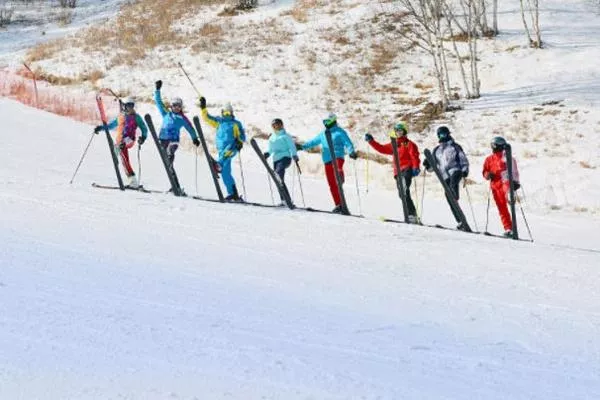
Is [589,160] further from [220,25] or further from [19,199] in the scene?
[220,25]

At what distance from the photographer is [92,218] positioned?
9344mm

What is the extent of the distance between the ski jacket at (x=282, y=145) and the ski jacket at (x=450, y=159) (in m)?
2.32

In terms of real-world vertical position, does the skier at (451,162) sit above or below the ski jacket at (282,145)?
below

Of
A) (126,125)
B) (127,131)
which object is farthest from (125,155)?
(126,125)

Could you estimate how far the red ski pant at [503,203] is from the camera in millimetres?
11797

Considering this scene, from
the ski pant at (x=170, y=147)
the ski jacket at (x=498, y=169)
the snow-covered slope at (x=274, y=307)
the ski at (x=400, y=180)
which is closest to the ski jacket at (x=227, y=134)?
the ski pant at (x=170, y=147)

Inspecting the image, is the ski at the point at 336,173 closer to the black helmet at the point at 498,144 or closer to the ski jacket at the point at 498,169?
the ski jacket at the point at 498,169

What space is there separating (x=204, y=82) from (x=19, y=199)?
1995 centimetres

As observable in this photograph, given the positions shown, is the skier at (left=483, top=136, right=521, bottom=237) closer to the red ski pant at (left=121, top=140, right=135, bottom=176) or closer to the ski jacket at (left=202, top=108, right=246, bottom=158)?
the ski jacket at (left=202, top=108, right=246, bottom=158)

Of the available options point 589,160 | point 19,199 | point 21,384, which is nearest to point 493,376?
point 21,384

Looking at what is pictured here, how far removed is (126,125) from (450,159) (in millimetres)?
5344

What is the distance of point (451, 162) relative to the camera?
40.0 feet

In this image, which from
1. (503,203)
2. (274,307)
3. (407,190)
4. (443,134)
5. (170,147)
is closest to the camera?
→ (274,307)

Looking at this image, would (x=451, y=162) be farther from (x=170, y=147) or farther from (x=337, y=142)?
(x=170, y=147)
